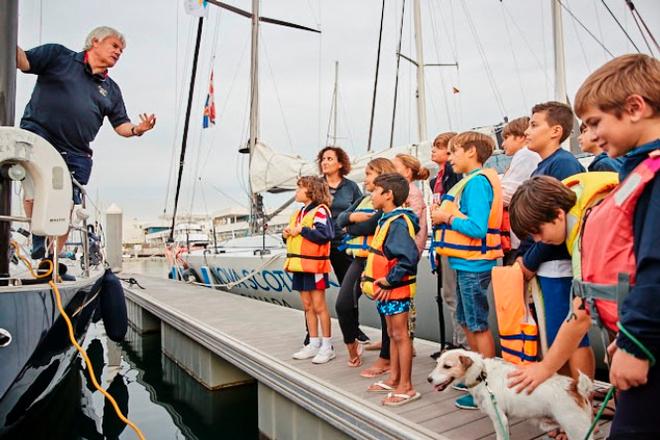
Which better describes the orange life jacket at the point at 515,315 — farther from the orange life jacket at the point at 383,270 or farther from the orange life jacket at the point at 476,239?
the orange life jacket at the point at 383,270

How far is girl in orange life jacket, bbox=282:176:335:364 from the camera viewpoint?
380 centimetres

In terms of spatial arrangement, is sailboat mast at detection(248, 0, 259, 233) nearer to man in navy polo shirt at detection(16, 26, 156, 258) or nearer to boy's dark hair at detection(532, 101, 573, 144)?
man in navy polo shirt at detection(16, 26, 156, 258)

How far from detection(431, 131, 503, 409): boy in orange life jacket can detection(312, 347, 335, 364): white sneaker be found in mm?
1297

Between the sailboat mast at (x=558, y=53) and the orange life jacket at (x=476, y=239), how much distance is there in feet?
18.5

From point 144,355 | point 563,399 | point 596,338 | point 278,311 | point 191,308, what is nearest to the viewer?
point 563,399

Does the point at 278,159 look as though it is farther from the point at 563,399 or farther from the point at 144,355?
the point at 563,399

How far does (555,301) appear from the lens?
88.0 inches

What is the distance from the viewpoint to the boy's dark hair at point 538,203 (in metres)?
1.92

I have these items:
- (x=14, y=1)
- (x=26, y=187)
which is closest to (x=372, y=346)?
(x=26, y=187)

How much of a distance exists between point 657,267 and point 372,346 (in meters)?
3.45

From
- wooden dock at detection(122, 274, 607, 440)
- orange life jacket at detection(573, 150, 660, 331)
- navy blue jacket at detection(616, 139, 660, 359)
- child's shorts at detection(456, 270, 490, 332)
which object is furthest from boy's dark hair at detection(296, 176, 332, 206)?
navy blue jacket at detection(616, 139, 660, 359)

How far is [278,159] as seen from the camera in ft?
33.4

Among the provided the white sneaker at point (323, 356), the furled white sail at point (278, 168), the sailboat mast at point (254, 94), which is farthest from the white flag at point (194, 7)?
the white sneaker at point (323, 356)

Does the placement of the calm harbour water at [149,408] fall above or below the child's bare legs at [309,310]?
below
